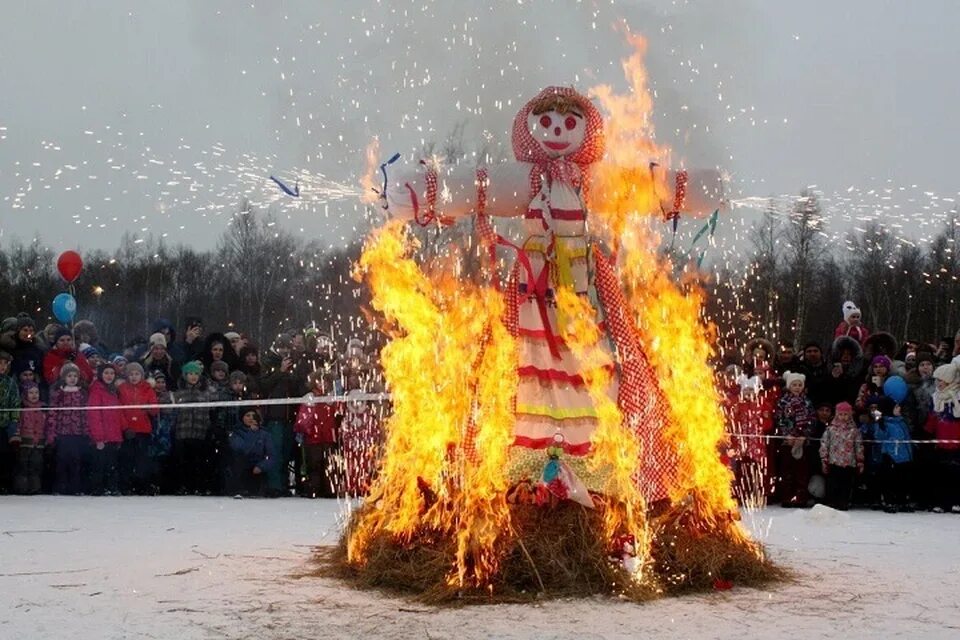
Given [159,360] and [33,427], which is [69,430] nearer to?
[33,427]

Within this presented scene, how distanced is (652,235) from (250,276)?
124 feet

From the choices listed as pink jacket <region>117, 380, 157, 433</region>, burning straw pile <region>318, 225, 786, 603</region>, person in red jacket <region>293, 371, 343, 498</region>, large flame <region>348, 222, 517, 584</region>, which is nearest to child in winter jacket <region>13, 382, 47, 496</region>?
pink jacket <region>117, 380, 157, 433</region>

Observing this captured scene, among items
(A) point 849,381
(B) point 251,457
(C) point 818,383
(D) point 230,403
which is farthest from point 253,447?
(A) point 849,381

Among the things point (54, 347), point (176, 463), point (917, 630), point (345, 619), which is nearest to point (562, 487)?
point (345, 619)

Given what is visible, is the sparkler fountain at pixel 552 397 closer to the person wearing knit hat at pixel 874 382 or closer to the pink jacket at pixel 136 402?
the person wearing knit hat at pixel 874 382

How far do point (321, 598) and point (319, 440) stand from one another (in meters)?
6.10

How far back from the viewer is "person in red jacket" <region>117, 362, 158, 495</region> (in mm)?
11914

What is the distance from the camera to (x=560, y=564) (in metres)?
5.95

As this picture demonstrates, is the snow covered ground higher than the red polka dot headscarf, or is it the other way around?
the red polka dot headscarf

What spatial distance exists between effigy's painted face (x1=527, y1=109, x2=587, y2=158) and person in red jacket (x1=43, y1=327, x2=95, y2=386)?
23.1 ft

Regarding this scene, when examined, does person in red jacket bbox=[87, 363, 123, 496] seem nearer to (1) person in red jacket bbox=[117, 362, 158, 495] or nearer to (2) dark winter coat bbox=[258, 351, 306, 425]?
(1) person in red jacket bbox=[117, 362, 158, 495]

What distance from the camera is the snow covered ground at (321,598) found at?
5121 mm

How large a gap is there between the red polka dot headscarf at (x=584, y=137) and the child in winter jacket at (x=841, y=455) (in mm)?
5252

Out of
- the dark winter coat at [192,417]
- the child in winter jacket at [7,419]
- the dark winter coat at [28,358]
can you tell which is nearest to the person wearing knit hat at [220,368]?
the dark winter coat at [192,417]
